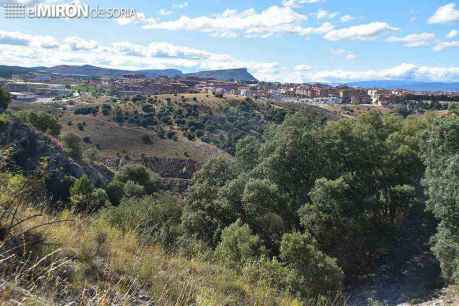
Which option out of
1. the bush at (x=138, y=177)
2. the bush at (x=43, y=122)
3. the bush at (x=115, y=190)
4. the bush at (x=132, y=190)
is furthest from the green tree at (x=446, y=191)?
the bush at (x=43, y=122)

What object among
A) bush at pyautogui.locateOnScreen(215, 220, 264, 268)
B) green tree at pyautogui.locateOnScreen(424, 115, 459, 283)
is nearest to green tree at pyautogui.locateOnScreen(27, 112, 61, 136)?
bush at pyautogui.locateOnScreen(215, 220, 264, 268)

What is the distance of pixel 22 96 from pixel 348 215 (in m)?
124

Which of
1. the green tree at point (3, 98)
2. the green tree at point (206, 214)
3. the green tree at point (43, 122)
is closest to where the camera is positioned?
the green tree at point (206, 214)

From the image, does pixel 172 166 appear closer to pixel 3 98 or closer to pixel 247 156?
pixel 3 98

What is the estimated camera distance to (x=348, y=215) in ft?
66.7

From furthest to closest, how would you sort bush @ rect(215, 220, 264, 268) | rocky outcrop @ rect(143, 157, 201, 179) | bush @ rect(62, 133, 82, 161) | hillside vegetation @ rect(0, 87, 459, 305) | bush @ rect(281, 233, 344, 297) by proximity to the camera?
rocky outcrop @ rect(143, 157, 201, 179) → bush @ rect(62, 133, 82, 161) → bush @ rect(215, 220, 264, 268) → bush @ rect(281, 233, 344, 297) → hillside vegetation @ rect(0, 87, 459, 305)

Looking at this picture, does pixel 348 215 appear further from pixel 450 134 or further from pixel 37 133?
pixel 37 133

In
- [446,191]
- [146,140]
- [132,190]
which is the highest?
[446,191]

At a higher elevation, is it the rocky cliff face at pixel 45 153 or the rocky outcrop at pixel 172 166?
the rocky cliff face at pixel 45 153

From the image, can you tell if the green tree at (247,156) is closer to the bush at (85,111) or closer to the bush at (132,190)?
the bush at (132,190)

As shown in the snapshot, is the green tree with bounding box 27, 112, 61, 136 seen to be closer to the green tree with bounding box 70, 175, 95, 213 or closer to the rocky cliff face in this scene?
the rocky cliff face

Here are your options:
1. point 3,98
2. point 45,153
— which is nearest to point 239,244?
point 45,153

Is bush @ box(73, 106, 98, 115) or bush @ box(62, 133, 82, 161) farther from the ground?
bush @ box(73, 106, 98, 115)

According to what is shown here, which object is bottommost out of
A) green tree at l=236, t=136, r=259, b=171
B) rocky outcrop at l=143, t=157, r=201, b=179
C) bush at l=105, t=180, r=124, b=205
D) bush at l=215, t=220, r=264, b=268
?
rocky outcrop at l=143, t=157, r=201, b=179
